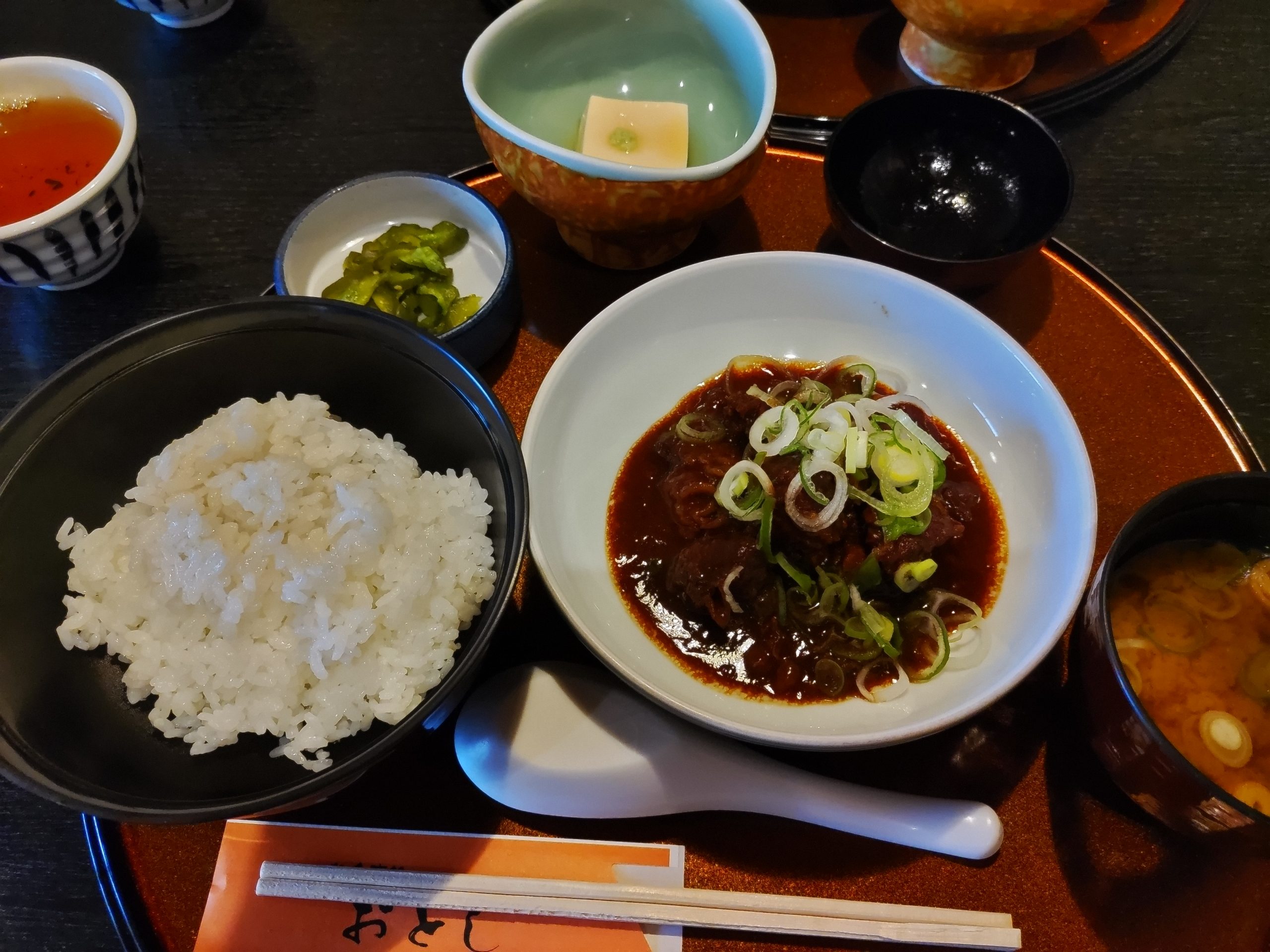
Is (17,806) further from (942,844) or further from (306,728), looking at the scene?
(942,844)

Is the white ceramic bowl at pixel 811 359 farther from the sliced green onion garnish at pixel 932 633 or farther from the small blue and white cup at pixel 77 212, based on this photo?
the small blue and white cup at pixel 77 212

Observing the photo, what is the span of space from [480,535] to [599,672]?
413mm

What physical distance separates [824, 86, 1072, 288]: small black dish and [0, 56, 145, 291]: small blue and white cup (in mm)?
2122

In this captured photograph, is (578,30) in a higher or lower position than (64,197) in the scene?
higher

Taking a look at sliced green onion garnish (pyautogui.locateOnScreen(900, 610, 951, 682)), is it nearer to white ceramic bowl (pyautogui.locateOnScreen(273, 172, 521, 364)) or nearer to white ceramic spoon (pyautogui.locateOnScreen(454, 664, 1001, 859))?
white ceramic spoon (pyautogui.locateOnScreen(454, 664, 1001, 859))

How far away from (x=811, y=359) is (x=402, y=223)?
1.36 meters

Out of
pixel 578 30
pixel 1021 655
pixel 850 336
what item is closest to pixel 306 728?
pixel 1021 655

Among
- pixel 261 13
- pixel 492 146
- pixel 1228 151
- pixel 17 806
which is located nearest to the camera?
pixel 17 806

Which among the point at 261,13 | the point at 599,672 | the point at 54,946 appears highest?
the point at 261,13

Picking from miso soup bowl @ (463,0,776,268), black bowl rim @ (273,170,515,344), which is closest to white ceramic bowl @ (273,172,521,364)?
black bowl rim @ (273,170,515,344)

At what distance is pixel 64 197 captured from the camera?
8.00 feet

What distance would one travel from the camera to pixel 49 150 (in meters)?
2.53

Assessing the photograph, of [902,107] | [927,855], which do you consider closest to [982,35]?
[902,107]

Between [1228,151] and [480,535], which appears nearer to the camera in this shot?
[480,535]
